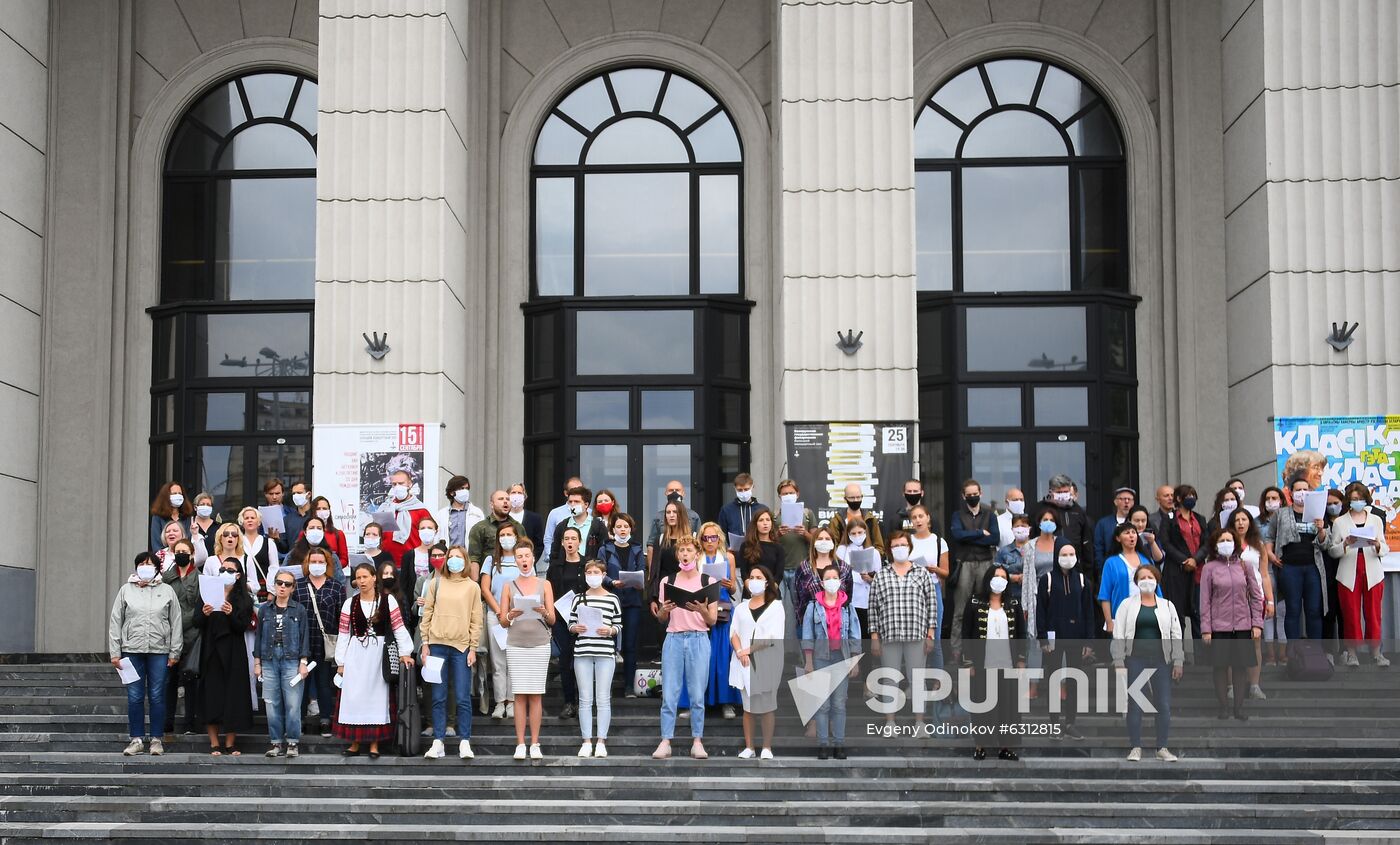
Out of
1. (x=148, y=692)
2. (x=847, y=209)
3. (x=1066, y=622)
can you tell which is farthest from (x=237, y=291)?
(x=1066, y=622)

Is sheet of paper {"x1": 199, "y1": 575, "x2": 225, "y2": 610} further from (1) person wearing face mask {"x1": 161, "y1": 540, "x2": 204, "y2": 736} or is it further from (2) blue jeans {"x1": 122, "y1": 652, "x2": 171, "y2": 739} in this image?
(2) blue jeans {"x1": 122, "y1": 652, "x2": 171, "y2": 739}

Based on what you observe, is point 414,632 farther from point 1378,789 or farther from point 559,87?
point 559,87

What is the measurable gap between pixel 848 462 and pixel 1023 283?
543 centimetres

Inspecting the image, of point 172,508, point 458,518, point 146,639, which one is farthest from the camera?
point 172,508

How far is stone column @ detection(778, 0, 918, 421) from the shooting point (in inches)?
774

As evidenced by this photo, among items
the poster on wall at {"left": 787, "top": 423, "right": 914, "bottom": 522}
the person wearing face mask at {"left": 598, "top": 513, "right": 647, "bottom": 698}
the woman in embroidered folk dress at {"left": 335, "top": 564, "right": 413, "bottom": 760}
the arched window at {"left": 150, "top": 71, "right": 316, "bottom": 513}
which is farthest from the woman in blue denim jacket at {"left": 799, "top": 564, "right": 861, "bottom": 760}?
the arched window at {"left": 150, "top": 71, "right": 316, "bottom": 513}

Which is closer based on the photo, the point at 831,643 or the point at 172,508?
the point at 831,643

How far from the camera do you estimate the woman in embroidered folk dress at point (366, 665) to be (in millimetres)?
14711

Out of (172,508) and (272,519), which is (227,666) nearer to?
(272,519)

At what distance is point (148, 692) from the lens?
15.2 m

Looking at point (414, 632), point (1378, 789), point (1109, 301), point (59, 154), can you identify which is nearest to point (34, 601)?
point (59, 154)

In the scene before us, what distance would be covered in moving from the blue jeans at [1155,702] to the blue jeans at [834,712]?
2.63 m

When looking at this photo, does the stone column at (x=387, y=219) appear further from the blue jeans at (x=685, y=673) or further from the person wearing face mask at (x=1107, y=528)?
the person wearing face mask at (x=1107, y=528)

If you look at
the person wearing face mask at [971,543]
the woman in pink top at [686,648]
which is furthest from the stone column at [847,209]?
the woman in pink top at [686,648]
